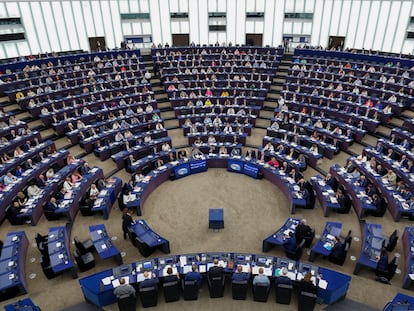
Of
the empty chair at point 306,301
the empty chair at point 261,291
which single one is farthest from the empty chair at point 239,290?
the empty chair at point 306,301

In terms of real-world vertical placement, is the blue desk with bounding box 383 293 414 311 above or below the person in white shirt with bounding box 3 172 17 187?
below

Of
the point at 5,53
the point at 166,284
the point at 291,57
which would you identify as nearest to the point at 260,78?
the point at 291,57

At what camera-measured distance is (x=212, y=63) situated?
28312 millimetres

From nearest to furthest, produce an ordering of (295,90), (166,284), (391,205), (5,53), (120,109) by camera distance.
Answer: (166,284) < (391,205) < (120,109) < (295,90) < (5,53)

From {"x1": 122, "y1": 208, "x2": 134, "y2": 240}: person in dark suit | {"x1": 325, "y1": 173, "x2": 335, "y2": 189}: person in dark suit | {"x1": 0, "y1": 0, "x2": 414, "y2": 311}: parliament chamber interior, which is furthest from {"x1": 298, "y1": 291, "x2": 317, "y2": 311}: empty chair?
{"x1": 325, "y1": 173, "x2": 335, "y2": 189}: person in dark suit

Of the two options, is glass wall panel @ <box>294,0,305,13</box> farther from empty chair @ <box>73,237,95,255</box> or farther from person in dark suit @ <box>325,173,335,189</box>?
empty chair @ <box>73,237,95,255</box>

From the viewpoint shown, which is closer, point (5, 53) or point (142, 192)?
point (142, 192)

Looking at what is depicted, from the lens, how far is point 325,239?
12.2 m

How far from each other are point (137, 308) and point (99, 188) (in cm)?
686

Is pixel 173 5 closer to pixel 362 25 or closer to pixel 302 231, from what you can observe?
pixel 362 25

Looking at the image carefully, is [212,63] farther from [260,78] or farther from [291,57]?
[291,57]

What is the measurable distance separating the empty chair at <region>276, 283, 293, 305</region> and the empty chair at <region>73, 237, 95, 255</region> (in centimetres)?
704

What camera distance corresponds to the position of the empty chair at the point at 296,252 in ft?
39.0

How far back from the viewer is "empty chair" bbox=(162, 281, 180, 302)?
10391 millimetres
